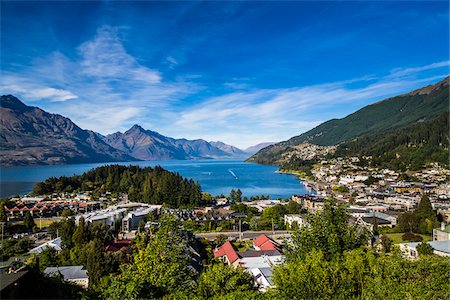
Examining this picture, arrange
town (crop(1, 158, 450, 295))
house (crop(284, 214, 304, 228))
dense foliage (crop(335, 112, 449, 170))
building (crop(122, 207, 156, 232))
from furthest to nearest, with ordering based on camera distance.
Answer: dense foliage (crop(335, 112, 449, 170)) → building (crop(122, 207, 156, 232)) → house (crop(284, 214, 304, 228)) → town (crop(1, 158, 450, 295))

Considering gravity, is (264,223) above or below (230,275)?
below

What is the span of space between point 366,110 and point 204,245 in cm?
17209

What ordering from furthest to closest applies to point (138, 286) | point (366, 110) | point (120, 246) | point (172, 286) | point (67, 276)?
point (366, 110) < point (120, 246) < point (67, 276) < point (172, 286) < point (138, 286)

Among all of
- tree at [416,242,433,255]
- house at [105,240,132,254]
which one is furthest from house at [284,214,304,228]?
house at [105,240,132,254]

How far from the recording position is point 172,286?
5559 mm

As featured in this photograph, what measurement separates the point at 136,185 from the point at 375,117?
140004mm

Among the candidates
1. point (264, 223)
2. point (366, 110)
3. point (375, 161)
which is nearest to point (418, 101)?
point (366, 110)

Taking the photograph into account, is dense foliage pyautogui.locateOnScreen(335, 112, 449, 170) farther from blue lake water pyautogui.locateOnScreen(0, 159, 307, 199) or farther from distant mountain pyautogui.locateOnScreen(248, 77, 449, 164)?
distant mountain pyautogui.locateOnScreen(248, 77, 449, 164)

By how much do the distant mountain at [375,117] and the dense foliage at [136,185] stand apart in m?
77.9

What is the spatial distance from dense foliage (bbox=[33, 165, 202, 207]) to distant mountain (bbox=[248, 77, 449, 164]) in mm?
77864

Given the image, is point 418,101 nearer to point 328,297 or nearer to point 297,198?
point 297,198

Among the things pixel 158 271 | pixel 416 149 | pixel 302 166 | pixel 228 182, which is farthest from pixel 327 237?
pixel 302 166

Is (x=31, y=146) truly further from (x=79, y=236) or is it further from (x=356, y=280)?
(x=356, y=280)

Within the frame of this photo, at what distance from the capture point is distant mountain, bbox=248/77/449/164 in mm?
124500
